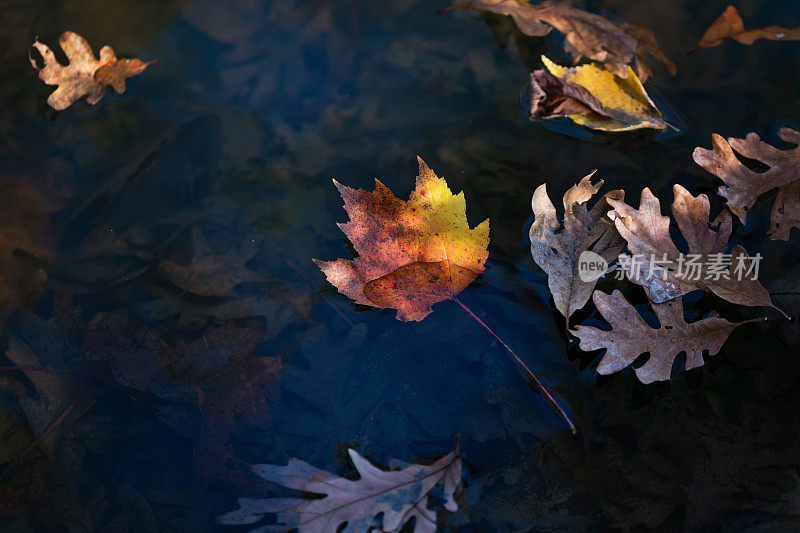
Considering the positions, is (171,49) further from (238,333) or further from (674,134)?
(674,134)

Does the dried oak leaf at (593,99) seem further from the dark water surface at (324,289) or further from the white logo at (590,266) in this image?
the white logo at (590,266)

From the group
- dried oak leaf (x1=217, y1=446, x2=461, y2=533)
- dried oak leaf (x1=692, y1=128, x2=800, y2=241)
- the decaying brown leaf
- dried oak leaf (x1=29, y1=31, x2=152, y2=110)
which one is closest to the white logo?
dried oak leaf (x1=692, y1=128, x2=800, y2=241)

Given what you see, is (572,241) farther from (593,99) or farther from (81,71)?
(81,71)

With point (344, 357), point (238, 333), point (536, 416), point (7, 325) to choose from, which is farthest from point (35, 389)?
point (536, 416)

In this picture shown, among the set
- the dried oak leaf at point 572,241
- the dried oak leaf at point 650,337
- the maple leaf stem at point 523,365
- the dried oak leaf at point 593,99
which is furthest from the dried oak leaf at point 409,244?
the dried oak leaf at point 593,99

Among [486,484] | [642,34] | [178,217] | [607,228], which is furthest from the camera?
[642,34]
